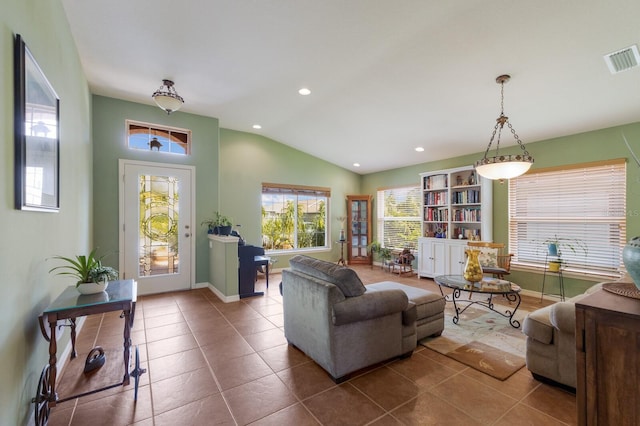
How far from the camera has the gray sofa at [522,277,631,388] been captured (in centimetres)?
205

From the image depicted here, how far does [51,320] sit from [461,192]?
19.5ft

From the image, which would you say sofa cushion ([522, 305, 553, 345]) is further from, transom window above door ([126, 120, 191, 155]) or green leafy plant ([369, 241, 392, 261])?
transom window above door ([126, 120, 191, 155])

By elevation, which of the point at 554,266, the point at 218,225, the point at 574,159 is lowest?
the point at 554,266

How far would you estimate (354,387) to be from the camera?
217 cm

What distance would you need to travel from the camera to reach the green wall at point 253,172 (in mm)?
5801

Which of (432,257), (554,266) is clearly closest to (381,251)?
Result: (432,257)

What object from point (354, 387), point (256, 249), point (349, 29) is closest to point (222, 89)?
point (349, 29)

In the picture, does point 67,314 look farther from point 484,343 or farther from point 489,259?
point 489,259

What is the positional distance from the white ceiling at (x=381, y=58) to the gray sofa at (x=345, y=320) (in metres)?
2.30

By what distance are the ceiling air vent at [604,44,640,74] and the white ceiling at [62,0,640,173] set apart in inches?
3.3

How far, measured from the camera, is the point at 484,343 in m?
2.90

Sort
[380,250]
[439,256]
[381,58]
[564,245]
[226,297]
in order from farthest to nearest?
1. [380,250]
2. [439,256]
3. [564,245]
4. [226,297]
5. [381,58]

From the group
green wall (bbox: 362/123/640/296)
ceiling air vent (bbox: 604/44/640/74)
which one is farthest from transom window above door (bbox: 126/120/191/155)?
ceiling air vent (bbox: 604/44/640/74)

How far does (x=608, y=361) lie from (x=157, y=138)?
5.64 m
